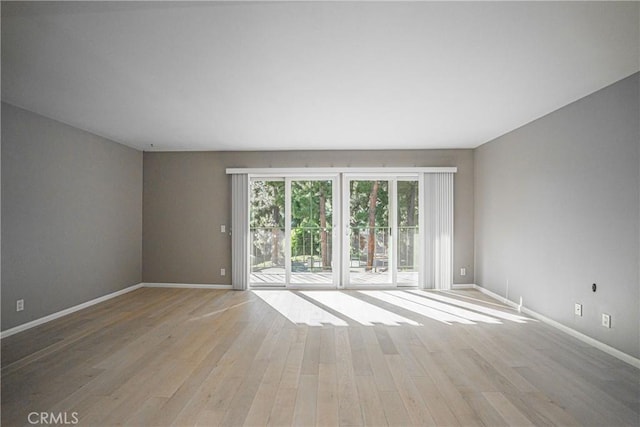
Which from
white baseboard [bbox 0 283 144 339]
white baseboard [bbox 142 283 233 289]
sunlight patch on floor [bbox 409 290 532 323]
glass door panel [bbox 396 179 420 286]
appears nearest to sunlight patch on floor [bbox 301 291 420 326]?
sunlight patch on floor [bbox 409 290 532 323]

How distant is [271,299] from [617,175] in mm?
4490

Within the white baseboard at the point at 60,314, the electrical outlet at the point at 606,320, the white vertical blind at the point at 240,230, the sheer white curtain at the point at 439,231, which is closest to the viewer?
the electrical outlet at the point at 606,320

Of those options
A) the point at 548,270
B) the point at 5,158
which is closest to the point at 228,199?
the point at 5,158

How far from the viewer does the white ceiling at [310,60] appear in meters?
2.00

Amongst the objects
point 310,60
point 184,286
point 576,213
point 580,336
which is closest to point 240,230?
point 184,286

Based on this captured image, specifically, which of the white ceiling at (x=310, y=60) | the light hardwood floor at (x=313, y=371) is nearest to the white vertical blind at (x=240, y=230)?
the light hardwood floor at (x=313, y=371)

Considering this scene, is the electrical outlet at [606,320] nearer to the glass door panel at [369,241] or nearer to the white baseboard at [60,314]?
the glass door panel at [369,241]

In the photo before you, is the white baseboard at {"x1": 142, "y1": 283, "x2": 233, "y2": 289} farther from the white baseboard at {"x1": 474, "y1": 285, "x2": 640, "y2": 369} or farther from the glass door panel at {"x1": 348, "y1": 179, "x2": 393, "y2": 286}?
the white baseboard at {"x1": 474, "y1": 285, "x2": 640, "y2": 369}

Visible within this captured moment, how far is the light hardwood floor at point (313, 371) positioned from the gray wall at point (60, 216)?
1.56 ft

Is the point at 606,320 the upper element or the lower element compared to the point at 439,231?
lower

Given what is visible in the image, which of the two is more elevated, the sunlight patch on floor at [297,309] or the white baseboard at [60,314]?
the white baseboard at [60,314]

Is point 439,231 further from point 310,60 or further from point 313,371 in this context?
point 310,60

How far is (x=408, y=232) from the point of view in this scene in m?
5.94

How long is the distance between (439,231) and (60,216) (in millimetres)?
5703
